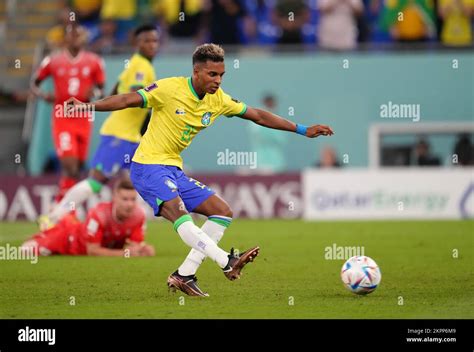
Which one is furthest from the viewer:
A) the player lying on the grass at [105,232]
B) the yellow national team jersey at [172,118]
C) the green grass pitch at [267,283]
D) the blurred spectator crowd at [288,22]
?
the blurred spectator crowd at [288,22]

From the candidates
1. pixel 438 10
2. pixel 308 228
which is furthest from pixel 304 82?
pixel 308 228

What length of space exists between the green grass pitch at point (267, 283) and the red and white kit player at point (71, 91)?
1436 millimetres

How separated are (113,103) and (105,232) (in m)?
3.92

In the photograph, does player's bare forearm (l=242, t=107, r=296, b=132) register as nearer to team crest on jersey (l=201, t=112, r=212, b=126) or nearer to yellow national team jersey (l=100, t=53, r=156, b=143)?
team crest on jersey (l=201, t=112, r=212, b=126)

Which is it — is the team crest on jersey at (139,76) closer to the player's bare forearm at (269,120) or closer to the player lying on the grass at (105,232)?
the player lying on the grass at (105,232)

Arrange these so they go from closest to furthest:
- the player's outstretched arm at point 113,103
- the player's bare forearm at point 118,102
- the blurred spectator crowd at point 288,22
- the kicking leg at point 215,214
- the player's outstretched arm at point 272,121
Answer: the player's outstretched arm at point 113,103
the player's bare forearm at point 118,102
the kicking leg at point 215,214
the player's outstretched arm at point 272,121
the blurred spectator crowd at point 288,22

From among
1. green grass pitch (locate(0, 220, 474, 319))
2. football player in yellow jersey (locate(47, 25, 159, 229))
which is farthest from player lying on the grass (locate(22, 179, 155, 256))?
football player in yellow jersey (locate(47, 25, 159, 229))

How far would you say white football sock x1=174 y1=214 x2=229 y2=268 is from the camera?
9684 mm

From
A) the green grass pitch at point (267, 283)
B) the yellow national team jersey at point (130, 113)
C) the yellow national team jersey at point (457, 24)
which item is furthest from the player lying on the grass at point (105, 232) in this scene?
the yellow national team jersey at point (457, 24)

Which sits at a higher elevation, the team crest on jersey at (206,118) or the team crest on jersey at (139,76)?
the team crest on jersey at (139,76)

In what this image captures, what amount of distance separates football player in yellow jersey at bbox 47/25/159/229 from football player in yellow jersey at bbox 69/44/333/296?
11.7ft

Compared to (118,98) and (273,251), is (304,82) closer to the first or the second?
(273,251)

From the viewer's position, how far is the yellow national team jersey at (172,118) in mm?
10195

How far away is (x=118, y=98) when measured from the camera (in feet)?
32.0
